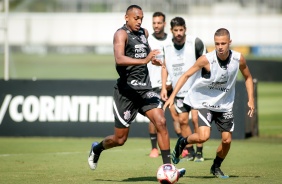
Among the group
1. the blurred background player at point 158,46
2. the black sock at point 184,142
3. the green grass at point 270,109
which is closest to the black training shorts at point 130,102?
the black sock at point 184,142

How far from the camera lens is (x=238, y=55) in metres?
11.7

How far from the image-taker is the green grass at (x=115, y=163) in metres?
11.6

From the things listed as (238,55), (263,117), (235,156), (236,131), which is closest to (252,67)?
(263,117)

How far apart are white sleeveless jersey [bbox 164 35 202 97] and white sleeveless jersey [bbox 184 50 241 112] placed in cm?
267

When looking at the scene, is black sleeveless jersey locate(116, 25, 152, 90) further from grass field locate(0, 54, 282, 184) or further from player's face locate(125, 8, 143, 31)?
grass field locate(0, 54, 282, 184)

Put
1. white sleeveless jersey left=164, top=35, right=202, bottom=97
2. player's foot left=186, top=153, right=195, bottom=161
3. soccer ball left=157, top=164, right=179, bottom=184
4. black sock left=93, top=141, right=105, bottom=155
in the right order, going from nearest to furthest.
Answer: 1. soccer ball left=157, top=164, right=179, bottom=184
2. black sock left=93, top=141, right=105, bottom=155
3. player's foot left=186, top=153, right=195, bottom=161
4. white sleeveless jersey left=164, top=35, right=202, bottom=97

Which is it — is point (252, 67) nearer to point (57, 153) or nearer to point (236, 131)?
point (236, 131)

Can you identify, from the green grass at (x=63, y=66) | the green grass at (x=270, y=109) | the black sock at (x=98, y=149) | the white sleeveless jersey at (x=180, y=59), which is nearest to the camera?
the black sock at (x=98, y=149)

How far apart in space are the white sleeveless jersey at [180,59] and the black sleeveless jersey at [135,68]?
3.20 m

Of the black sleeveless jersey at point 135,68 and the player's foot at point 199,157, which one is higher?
the black sleeveless jersey at point 135,68

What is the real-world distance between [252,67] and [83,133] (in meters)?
19.7

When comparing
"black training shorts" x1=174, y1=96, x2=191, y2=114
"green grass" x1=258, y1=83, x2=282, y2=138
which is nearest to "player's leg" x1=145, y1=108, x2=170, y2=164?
"black training shorts" x1=174, y1=96, x2=191, y2=114

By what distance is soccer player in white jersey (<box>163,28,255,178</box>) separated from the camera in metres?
11.6

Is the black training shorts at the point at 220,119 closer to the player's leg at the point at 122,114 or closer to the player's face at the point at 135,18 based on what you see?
the player's leg at the point at 122,114
